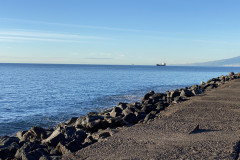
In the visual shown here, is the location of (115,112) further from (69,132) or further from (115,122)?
(69,132)

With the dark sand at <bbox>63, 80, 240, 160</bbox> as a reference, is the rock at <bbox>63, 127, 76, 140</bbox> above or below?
below

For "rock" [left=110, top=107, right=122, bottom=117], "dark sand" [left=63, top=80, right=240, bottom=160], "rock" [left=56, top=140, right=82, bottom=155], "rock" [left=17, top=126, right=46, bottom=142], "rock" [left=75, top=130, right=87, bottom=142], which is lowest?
"rock" [left=17, top=126, right=46, bottom=142]

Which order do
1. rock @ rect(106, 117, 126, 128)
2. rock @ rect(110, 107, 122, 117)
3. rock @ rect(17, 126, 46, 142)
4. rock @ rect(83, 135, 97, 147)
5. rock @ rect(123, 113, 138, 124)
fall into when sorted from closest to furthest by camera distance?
rock @ rect(83, 135, 97, 147)
rock @ rect(17, 126, 46, 142)
rock @ rect(106, 117, 126, 128)
rock @ rect(123, 113, 138, 124)
rock @ rect(110, 107, 122, 117)

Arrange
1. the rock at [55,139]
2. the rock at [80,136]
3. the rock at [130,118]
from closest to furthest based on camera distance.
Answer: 1. the rock at [55,139]
2. the rock at [80,136]
3. the rock at [130,118]

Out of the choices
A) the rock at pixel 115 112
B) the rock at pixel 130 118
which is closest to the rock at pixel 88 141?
the rock at pixel 130 118

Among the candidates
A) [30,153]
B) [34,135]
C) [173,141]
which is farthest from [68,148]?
[34,135]

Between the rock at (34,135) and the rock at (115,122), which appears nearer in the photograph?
the rock at (34,135)

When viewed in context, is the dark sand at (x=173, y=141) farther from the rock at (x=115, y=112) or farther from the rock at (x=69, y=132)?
the rock at (x=115, y=112)

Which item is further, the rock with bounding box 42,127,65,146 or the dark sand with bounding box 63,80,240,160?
the rock with bounding box 42,127,65,146

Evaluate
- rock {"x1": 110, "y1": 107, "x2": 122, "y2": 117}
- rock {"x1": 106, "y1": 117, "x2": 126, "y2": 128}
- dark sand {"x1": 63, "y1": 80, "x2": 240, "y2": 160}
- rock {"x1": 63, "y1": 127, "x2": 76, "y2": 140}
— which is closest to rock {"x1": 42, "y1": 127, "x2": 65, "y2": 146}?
rock {"x1": 63, "y1": 127, "x2": 76, "y2": 140}

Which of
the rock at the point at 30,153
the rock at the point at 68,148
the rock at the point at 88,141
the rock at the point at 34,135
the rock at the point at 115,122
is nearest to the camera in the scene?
the rock at the point at 30,153

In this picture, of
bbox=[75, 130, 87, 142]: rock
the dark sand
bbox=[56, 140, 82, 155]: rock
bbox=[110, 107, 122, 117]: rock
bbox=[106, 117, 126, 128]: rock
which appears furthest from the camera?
bbox=[110, 107, 122, 117]: rock

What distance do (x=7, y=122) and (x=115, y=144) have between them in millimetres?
9173

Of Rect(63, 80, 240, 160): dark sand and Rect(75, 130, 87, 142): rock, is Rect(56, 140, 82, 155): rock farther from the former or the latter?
Rect(75, 130, 87, 142): rock
